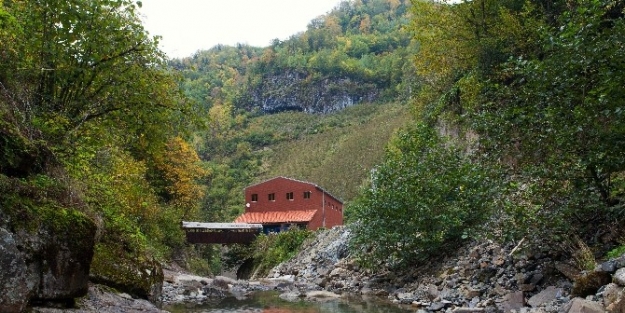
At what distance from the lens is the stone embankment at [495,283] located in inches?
301

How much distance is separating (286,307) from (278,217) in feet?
91.0

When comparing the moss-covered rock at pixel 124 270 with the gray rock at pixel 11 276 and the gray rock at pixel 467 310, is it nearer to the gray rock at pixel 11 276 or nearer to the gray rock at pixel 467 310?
the gray rock at pixel 11 276

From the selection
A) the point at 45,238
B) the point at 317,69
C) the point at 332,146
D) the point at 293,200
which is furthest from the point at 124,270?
the point at 317,69

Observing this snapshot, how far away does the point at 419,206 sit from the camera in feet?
54.5

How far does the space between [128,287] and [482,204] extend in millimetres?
11056

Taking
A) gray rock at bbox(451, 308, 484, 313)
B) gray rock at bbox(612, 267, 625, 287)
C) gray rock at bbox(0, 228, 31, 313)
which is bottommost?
gray rock at bbox(451, 308, 484, 313)

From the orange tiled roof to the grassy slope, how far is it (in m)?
10.5

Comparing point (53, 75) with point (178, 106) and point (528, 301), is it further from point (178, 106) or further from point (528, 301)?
point (528, 301)

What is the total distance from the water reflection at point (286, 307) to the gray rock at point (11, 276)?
6.57 meters

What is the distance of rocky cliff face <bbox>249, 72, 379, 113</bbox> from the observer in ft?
435

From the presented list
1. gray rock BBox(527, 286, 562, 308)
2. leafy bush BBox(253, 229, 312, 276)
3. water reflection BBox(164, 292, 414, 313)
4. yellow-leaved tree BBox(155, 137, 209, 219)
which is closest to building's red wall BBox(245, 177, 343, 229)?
leafy bush BBox(253, 229, 312, 276)

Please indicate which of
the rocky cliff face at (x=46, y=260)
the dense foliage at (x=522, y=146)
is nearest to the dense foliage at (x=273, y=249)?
the dense foliage at (x=522, y=146)

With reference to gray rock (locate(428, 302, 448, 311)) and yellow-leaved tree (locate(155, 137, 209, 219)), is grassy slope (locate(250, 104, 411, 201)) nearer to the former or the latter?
yellow-leaved tree (locate(155, 137, 209, 219))

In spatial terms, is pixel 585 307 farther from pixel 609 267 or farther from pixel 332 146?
pixel 332 146
